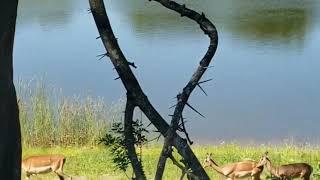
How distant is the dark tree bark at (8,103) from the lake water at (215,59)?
28.0 ft

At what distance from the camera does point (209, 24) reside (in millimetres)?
1586

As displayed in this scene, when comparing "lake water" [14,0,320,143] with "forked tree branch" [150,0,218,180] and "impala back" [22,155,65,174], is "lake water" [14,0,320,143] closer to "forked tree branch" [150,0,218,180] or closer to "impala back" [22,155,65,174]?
"impala back" [22,155,65,174]

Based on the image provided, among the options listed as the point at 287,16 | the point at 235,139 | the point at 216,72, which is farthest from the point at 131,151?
the point at 287,16

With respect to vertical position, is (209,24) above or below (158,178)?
above

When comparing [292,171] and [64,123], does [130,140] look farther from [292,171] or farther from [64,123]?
[64,123]

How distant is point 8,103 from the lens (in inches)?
61.1

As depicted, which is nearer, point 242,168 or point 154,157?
point 242,168

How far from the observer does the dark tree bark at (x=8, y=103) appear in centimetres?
153

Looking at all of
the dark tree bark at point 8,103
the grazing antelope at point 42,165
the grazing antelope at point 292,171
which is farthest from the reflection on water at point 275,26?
the dark tree bark at point 8,103

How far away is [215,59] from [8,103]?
14145mm

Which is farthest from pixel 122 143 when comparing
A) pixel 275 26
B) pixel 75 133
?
pixel 275 26

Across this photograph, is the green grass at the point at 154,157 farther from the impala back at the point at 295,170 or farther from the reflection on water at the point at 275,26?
the reflection on water at the point at 275,26

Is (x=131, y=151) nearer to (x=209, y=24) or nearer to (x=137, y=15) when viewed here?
(x=209, y=24)

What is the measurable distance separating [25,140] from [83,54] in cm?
765
